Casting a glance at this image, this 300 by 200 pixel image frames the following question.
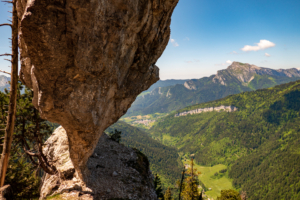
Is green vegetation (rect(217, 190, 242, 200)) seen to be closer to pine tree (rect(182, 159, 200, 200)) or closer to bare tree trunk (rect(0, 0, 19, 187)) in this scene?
pine tree (rect(182, 159, 200, 200))

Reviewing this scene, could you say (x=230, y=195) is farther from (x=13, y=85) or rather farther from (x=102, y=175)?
(x=13, y=85)

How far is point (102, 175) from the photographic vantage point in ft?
66.6

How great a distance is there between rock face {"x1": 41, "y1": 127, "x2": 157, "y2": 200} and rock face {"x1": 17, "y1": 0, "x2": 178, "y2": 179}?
85.4 inches

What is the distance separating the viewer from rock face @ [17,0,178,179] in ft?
30.1

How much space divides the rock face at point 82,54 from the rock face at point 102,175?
2170mm

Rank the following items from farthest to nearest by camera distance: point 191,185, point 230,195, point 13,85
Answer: point 230,195
point 191,185
point 13,85

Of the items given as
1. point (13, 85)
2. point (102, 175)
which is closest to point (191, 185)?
point (102, 175)

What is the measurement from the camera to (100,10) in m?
10.2

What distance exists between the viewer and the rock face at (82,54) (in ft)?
30.1

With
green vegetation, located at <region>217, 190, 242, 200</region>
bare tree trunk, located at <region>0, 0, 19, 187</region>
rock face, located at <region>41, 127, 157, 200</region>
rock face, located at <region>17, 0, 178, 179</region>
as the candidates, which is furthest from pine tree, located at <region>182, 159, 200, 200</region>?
bare tree trunk, located at <region>0, 0, 19, 187</region>

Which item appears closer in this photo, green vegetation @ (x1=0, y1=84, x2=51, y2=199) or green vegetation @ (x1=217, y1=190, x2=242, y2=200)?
green vegetation @ (x1=0, y1=84, x2=51, y2=199)

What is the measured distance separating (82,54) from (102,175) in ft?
54.6

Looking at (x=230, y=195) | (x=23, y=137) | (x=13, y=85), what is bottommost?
(x=230, y=195)

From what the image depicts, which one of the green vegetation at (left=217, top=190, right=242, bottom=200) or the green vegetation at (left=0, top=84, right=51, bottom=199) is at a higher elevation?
the green vegetation at (left=0, top=84, right=51, bottom=199)
